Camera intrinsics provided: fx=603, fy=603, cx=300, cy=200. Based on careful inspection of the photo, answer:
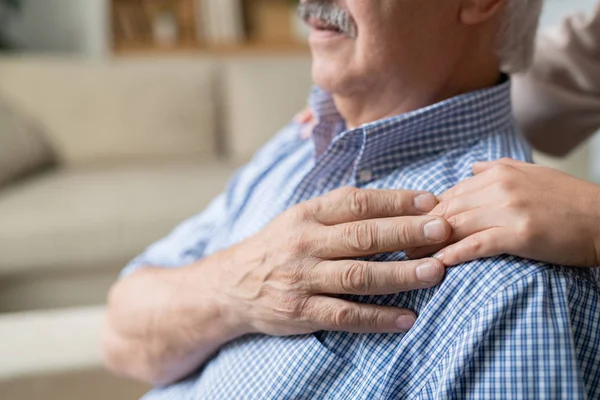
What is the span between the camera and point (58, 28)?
A: 401 centimetres

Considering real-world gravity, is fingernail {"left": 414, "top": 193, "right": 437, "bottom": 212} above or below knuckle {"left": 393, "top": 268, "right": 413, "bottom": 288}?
above

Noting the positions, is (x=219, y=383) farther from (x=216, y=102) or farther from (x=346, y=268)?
(x=216, y=102)

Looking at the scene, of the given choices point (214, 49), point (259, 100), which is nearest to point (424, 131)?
point (259, 100)

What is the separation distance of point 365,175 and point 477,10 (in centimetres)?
27

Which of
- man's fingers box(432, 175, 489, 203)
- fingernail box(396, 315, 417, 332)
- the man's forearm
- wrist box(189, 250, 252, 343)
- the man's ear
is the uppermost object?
the man's ear

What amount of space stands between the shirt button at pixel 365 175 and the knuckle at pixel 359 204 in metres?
0.13

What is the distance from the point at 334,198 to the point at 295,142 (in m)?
0.45

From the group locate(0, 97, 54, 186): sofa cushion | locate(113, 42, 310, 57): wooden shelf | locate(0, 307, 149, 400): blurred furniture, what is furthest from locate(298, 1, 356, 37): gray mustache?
locate(113, 42, 310, 57): wooden shelf

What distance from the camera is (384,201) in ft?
2.28

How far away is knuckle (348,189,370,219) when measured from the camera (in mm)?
698

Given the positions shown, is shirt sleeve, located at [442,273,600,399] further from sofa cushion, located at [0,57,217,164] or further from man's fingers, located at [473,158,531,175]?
sofa cushion, located at [0,57,217,164]

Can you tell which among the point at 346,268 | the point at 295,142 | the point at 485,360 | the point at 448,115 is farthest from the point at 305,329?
the point at 295,142

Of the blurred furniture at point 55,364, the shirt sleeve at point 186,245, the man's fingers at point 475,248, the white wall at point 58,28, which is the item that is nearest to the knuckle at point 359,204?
the man's fingers at point 475,248

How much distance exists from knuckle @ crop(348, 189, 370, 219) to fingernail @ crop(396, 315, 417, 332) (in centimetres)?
12
